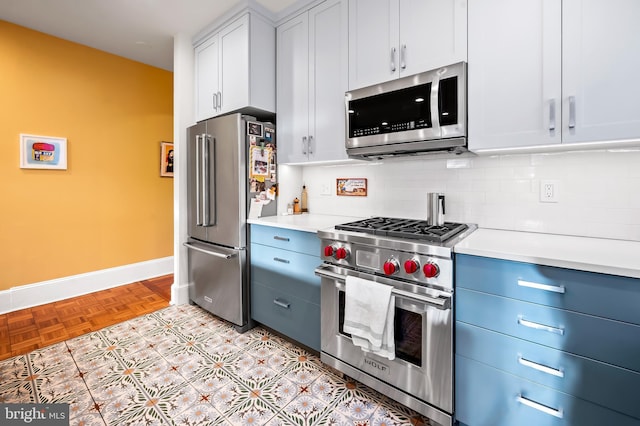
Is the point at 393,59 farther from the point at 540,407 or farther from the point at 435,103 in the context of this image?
the point at 540,407

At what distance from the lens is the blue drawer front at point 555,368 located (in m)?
1.08

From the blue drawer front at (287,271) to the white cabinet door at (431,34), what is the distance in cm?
140

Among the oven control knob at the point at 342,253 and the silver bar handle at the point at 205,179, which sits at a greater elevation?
the silver bar handle at the point at 205,179

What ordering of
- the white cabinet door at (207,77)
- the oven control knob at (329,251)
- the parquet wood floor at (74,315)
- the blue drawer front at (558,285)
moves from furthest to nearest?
the white cabinet door at (207,77) < the parquet wood floor at (74,315) < the oven control knob at (329,251) < the blue drawer front at (558,285)

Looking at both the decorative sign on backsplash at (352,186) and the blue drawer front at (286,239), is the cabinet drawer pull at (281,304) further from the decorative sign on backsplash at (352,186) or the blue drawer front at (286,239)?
the decorative sign on backsplash at (352,186)

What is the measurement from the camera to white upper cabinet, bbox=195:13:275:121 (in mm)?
2506

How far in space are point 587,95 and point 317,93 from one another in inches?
65.1

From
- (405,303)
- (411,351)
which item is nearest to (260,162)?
(405,303)

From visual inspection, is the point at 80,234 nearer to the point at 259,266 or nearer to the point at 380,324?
the point at 259,266

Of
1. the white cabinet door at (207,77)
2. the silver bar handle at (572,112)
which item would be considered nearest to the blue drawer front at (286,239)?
the white cabinet door at (207,77)

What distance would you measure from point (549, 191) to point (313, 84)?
1.78 metres

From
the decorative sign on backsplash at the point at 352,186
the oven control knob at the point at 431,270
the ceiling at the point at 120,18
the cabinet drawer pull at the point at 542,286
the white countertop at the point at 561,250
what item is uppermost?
the ceiling at the point at 120,18

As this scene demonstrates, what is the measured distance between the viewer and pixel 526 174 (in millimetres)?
1782

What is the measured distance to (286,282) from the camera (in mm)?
2236
